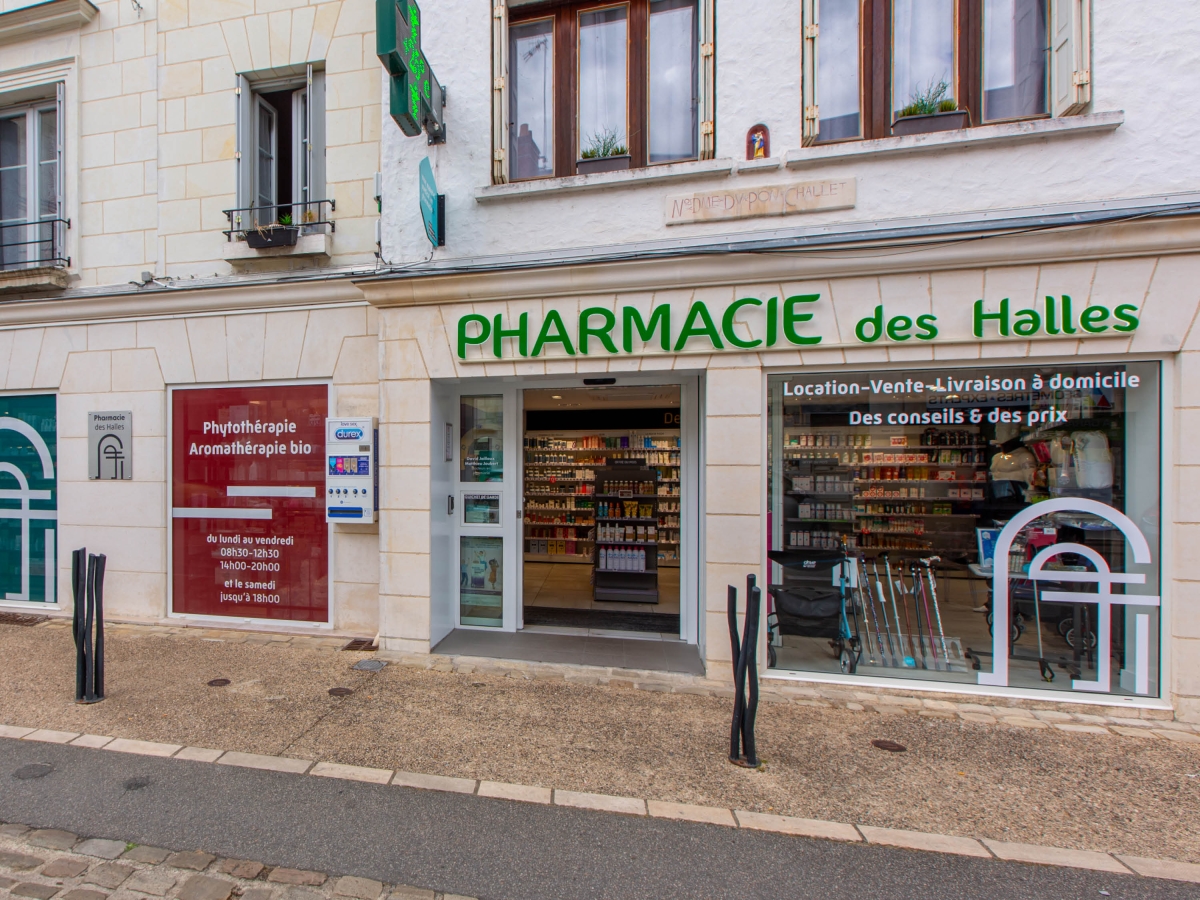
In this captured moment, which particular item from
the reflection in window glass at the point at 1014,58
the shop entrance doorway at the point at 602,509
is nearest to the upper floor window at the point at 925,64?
the reflection in window glass at the point at 1014,58

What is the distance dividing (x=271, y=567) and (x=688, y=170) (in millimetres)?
5779

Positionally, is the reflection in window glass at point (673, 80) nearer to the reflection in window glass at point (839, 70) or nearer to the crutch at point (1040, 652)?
the reflection in window glass at point (839, 70)

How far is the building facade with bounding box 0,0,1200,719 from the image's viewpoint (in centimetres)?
428

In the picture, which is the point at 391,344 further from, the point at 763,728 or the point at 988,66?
the point at 988,66

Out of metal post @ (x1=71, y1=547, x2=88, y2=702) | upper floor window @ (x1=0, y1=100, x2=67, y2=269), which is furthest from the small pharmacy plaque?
metal post @ (x1=71, y1=547, x2=88, y2=702)

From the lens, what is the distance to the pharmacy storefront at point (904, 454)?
14.0 ft

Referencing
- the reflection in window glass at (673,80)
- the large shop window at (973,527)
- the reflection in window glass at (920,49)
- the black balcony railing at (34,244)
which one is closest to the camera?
the large shop window at (973,527)

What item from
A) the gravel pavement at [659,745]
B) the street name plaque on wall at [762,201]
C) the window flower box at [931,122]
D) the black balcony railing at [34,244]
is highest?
the window flower box at [931,122]

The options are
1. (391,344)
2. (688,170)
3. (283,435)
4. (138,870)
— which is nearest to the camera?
(138,870)

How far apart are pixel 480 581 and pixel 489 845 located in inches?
134

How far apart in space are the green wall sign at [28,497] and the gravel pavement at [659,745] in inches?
87.9

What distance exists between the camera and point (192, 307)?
5.99 meters

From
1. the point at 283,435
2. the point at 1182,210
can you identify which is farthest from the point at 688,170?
the point at 283,435

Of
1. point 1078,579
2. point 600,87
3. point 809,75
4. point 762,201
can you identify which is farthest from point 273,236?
point 1078,579
